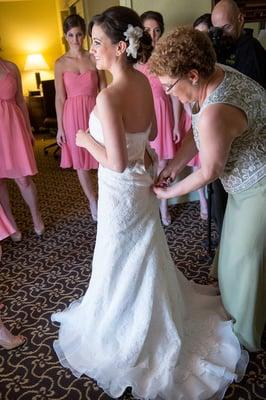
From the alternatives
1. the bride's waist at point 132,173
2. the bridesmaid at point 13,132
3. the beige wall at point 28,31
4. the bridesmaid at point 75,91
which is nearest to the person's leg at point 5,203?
the bridesmaid at point 13,132

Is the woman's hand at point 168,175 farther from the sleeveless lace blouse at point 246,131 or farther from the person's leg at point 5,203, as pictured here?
the person's leg at point 5,203

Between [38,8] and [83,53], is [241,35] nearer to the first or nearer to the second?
[83,53]

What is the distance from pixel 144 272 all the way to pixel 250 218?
0.50 m

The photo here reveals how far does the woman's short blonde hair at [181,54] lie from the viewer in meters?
1.20

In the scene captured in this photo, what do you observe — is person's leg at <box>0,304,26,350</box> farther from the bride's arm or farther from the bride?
the bride's arm

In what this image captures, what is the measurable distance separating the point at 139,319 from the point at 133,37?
3.70ft

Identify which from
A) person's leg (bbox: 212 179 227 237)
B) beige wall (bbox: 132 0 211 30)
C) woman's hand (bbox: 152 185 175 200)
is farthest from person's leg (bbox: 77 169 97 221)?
woman's hand (bbox: 152 185 175 200)

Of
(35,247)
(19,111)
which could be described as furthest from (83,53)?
(35,247)

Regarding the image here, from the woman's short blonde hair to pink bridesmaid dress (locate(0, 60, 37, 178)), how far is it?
1659 mm

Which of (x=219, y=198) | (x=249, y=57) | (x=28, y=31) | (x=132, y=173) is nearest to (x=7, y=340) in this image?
(x=132, y=173)

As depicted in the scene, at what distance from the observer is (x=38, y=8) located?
22.5 feet

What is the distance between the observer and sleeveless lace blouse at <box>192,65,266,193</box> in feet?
4.19

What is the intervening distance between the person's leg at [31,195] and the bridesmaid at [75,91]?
35cm

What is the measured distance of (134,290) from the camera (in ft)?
5.12
